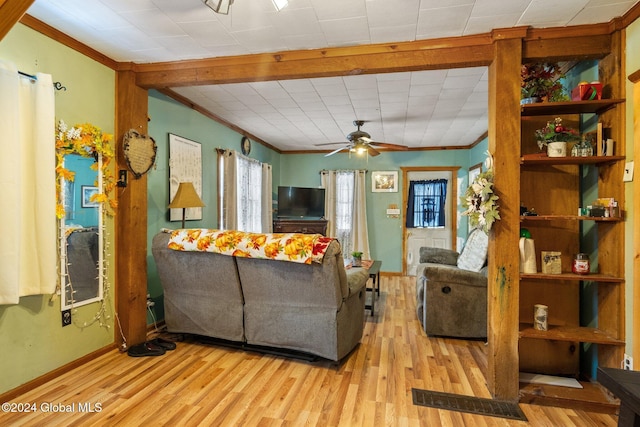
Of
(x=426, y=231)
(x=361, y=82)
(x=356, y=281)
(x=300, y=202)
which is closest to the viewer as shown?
(x=356, y=281)

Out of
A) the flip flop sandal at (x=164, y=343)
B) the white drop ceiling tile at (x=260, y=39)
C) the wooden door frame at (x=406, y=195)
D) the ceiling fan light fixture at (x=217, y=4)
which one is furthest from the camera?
the wooden door frame at (x=406, y=195)

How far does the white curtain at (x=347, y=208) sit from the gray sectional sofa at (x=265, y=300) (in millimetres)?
3288

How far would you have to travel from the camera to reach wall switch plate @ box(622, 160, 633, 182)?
2.03 meters

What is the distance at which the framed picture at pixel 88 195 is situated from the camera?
258 centimetres

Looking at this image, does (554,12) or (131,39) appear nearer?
(554,12)

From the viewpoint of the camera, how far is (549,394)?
2.20 meters

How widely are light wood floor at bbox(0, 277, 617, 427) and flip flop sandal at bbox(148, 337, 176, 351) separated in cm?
7

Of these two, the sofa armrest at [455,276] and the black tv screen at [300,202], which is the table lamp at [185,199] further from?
the black tv screen at [300,202]

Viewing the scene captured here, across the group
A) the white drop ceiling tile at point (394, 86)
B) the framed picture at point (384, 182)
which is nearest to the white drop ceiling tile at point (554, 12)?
the white drop ceiling tile at point (394, 86)

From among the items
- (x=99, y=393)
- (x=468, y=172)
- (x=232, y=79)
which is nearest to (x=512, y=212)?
(x=232, y=79)

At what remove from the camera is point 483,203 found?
2.22 m

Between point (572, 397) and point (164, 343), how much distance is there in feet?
10.1

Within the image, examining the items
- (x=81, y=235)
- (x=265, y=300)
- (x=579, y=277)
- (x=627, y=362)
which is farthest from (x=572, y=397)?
(x=81, y=235)

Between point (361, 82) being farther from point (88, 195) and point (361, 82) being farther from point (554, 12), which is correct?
point (88, 195)
